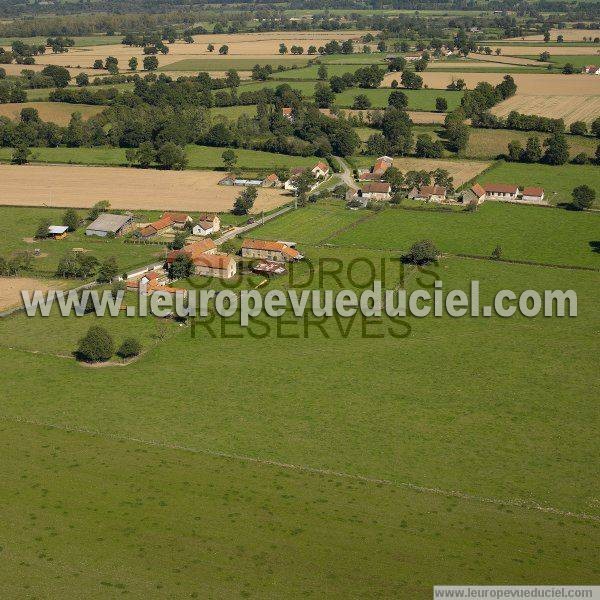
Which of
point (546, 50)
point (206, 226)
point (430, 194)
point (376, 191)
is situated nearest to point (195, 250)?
point (206, 226)

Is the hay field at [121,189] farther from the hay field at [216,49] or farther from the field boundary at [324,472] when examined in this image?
the hay field at [216,49]

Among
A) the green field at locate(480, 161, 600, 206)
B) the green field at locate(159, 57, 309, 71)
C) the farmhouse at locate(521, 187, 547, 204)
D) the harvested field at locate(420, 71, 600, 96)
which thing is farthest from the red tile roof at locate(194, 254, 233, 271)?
the green field at locate(159, 57, 309, 71)

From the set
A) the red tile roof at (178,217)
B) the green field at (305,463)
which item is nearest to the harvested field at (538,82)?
the red tile roof at (178,217)

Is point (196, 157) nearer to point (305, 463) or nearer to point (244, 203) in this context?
point (244, 203)

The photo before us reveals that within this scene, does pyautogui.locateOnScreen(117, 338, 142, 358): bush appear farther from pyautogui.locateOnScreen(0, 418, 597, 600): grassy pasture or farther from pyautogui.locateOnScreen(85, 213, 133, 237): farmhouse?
pyautogui.locateOnScreen(85, 213, 133, 237): farmhouse

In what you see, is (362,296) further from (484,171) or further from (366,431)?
(484,171)

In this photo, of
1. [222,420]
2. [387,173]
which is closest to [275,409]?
[222,420]
